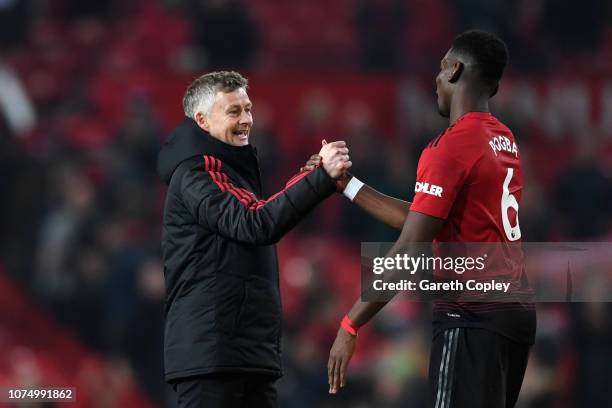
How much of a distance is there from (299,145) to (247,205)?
6710 mm

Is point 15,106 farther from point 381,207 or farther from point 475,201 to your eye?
point 475,201

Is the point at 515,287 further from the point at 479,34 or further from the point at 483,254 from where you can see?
the point at 479,34

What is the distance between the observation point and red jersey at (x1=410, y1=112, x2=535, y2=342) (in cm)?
420

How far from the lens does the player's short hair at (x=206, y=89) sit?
4566 millimetres

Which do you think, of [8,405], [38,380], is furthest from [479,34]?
[38,380]

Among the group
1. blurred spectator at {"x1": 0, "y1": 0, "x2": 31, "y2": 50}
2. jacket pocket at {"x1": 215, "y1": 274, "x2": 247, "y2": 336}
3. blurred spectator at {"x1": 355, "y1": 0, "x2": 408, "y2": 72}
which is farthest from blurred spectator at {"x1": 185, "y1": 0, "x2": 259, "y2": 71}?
jacket pocket at {"x1": 215, "y1": 274, "x2": 247, "y2": 336}

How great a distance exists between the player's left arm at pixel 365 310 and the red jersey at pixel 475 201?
4cm

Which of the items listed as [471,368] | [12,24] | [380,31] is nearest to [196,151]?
[471,368]

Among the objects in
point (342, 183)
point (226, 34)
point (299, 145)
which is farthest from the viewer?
point (226, 34)

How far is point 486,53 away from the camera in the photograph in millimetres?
4352

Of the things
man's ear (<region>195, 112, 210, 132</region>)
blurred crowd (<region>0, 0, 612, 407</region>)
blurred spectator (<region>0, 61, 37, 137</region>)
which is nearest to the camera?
man's ear (<region>195, 112, 210, 132</region>)

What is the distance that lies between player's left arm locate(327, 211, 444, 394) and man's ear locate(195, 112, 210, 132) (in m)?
0.85

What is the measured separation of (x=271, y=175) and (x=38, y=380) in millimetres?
2841

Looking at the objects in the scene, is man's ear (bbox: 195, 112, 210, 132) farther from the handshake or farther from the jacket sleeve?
the handshake
